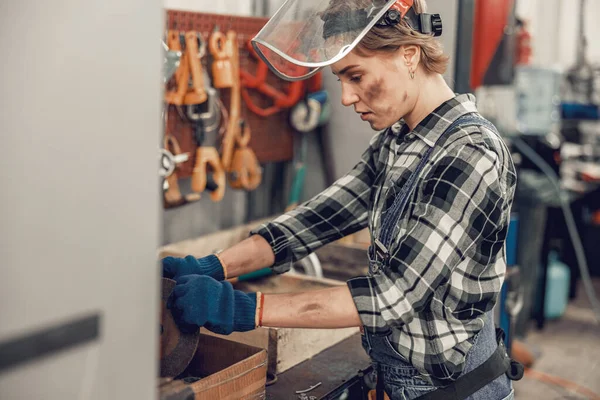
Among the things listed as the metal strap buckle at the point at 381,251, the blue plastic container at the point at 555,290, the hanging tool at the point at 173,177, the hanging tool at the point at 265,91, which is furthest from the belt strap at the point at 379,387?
the blue plastic container at the point at 555,290

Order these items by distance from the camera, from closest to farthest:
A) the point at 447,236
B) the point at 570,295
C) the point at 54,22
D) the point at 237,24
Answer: the point at 54,22 < the point at 447,236 < the point at 237,24 < the point at 570,295

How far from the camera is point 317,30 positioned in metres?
1.39

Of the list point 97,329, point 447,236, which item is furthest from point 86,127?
point 447,236

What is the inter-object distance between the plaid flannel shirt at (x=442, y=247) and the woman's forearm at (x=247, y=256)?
27cm

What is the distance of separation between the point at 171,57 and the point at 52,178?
Answer: 1.26m

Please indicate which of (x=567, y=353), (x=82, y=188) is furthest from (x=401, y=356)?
(x=567, y=353)

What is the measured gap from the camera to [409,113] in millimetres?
1492

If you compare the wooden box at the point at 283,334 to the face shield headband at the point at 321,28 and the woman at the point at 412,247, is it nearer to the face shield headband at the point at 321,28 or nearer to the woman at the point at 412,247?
the woman at the point at 412,247

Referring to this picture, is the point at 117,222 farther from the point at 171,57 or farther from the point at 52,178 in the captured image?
the point at 171,57

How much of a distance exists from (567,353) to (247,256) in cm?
303

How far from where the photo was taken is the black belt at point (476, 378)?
1.41 meters

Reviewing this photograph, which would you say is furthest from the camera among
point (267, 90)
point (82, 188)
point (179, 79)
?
point (267, 90)

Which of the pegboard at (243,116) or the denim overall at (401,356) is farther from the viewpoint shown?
the pegboard at (243,116)

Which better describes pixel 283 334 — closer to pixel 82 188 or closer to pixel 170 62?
pixel 170 62
